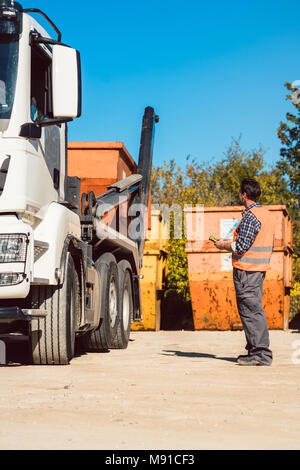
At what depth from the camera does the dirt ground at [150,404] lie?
10.6 feet

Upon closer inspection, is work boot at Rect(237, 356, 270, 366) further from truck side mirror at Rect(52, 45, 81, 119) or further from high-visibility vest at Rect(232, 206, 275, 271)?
truck side mirror at Rect(52, 45, 81, 119)

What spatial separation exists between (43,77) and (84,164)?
3.11 m

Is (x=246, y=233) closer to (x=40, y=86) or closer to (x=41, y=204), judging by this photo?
(x=41, y=204)

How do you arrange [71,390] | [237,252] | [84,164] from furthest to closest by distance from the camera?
[84,164] < [237,252] < [71,390]

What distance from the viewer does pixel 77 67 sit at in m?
5.55

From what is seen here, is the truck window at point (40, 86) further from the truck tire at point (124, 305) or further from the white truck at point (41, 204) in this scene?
the truck tire at point (124, 305)

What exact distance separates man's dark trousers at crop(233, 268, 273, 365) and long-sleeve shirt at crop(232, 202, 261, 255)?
0.73 ft

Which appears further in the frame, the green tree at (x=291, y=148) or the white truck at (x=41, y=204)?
the green tree at (x=291, y=148)

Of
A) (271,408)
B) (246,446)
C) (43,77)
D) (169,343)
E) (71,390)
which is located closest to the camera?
(246,446)

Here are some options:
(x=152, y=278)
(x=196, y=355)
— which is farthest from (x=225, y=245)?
(x=152, y=278)

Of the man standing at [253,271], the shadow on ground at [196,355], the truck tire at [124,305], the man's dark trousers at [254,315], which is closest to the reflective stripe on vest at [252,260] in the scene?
the man standing at [253,271]

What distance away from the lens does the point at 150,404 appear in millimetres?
4273

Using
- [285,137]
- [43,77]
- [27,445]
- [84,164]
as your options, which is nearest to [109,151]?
[84,164]
